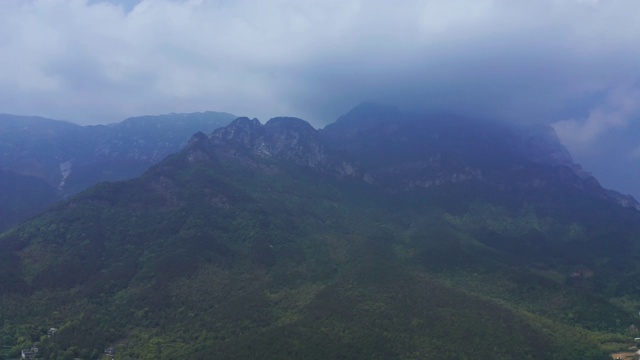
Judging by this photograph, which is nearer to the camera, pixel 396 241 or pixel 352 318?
pixel 352 318

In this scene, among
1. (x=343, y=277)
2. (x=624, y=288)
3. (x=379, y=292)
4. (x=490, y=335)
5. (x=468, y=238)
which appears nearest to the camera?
(x=490, y=335)

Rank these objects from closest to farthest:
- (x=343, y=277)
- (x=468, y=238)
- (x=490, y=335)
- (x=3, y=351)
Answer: (x=3, y=351)
(x=490, y=335)
(x=343, y=277)
(x=468, y=238)

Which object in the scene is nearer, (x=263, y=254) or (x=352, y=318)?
(x=352, y=318)

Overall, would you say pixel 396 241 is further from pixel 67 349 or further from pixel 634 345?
pixel 67 349

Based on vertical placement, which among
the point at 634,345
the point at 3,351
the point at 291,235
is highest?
the point at 291,235

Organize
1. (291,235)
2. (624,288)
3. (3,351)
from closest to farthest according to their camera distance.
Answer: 1. (3,351)
2. (624,288)
3. (291,235)

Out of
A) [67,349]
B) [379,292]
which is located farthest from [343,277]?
[67,349]

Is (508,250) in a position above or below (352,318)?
above

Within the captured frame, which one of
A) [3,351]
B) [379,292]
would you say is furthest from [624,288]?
[3,351]

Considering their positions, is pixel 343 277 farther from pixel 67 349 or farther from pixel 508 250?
pixel 508 250
